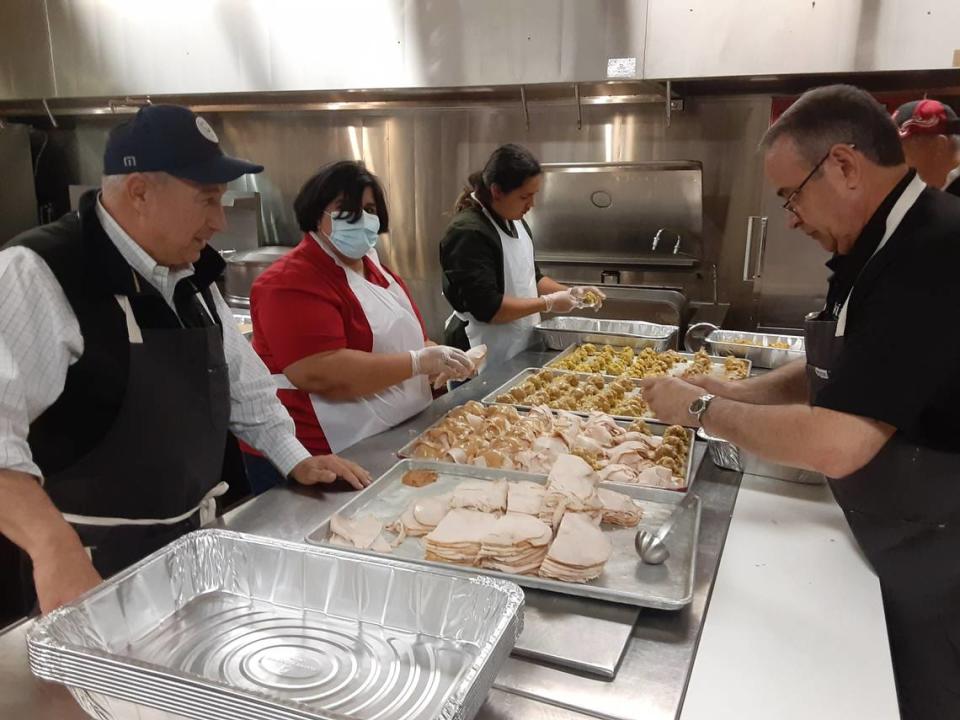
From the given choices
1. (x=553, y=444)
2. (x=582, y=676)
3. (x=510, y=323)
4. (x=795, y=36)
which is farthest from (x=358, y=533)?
(x=795, y=36)

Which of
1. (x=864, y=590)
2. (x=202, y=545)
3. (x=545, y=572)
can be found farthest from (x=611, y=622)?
(x=202, y=545)

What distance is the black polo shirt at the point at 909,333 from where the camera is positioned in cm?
129

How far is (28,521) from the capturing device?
1.23 m

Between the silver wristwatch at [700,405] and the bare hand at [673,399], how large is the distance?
0.02 meters

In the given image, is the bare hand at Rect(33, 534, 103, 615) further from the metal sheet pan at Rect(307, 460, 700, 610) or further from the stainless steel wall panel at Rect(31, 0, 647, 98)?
the stainless steel wall panel at Rect(31, 0, 647, 98)

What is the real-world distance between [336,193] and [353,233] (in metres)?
0.15

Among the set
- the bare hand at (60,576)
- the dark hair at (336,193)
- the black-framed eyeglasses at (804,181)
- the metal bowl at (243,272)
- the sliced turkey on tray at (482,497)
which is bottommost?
the metal bowl at (243,272)

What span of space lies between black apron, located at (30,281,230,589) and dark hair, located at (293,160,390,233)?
697mm

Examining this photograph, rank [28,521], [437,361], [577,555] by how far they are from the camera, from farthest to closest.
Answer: [437,361] → [577,555] → [28,521]

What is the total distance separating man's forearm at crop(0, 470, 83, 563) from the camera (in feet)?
4.03

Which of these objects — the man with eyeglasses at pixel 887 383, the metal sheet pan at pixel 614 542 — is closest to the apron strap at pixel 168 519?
the metal sheet pan at pixel 614 542

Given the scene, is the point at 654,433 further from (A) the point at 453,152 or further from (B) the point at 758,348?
(A) the point at 453,152

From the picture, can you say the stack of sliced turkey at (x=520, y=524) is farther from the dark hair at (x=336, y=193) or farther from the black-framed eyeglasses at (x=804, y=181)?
the dark hair at (x=336, y=193)

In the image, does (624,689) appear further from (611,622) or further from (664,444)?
(664,444)
